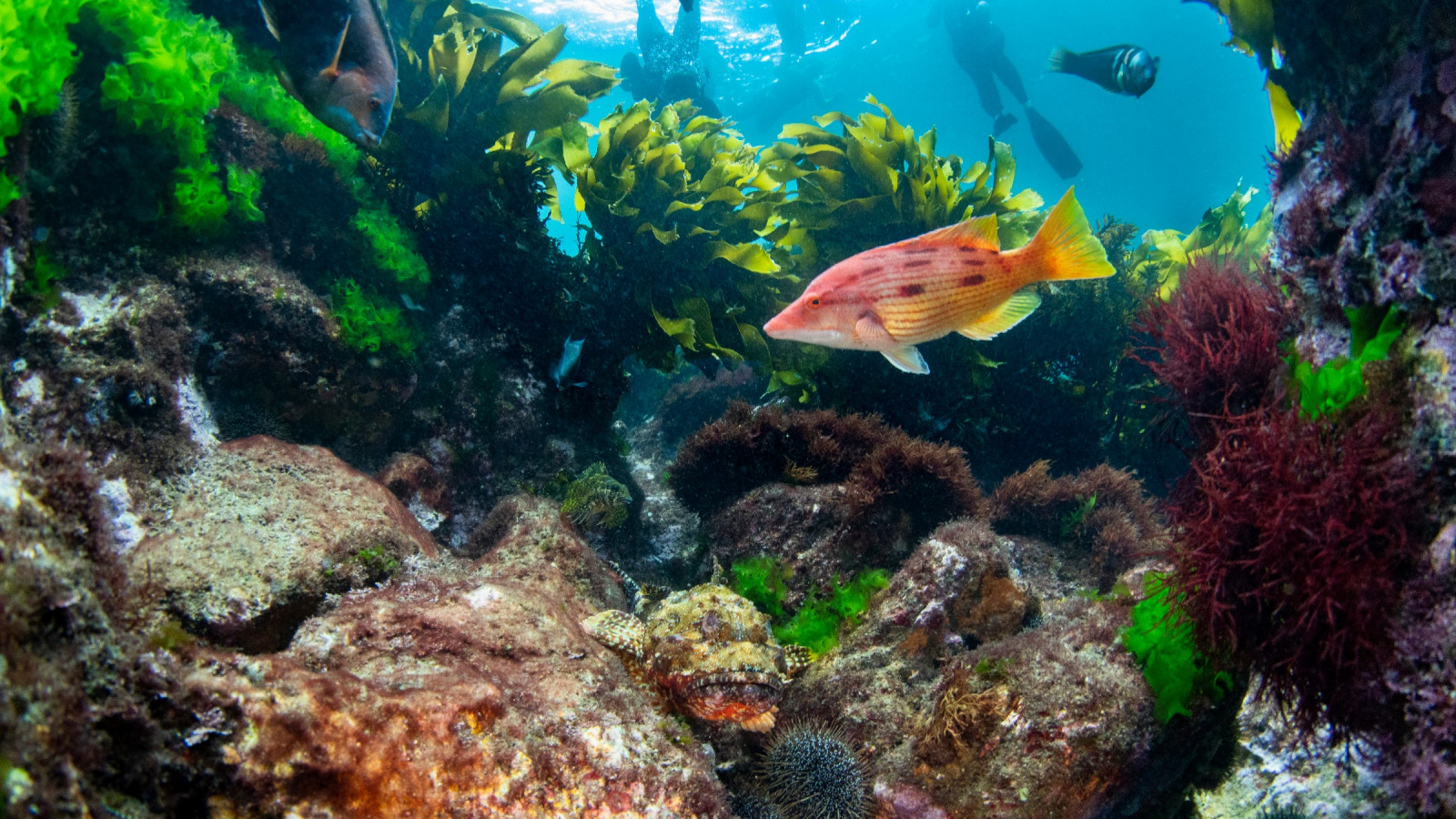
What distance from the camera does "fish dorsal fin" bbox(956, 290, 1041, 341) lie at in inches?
114

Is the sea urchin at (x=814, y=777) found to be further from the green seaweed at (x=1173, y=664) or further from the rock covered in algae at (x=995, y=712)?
the green seaweed at (x=1173, y=664)

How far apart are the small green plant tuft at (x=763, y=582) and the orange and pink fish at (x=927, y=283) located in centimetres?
211

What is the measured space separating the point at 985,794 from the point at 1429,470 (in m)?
2.07

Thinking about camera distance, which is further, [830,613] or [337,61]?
[830,613]

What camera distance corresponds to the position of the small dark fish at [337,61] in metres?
2.84

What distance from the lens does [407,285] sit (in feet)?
17.5

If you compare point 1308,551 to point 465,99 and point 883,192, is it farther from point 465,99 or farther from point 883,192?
point 465,99

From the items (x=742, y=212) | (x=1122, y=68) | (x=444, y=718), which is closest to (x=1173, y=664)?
(x=444, y=718)

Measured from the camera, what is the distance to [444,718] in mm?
1964

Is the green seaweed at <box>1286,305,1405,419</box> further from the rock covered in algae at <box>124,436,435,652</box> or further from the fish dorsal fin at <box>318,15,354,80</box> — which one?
the fish dorsal fin at <box>318,15,354,80</box>

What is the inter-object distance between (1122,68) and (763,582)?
8990 millimetres

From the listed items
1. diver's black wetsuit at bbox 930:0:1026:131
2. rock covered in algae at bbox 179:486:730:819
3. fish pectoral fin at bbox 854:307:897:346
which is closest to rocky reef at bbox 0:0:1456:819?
rock covered in algae at bbox 179:486:730:819

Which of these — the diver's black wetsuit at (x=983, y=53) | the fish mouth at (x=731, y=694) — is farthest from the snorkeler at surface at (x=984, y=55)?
the fish mouth at (x=731, y=694)

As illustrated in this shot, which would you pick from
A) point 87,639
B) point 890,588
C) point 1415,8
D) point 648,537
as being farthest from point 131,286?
point 1415,8
